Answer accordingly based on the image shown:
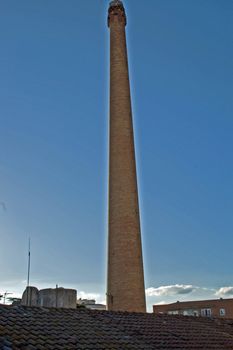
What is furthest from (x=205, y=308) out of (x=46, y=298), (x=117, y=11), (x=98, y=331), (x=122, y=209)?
(x=98, y=331)

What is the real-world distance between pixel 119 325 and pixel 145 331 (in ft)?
2.23

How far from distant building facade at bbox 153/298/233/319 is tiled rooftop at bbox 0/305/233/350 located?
118 ft

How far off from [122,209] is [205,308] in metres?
32.0

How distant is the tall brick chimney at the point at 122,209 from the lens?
808 inches

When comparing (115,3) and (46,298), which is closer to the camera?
→ (46,298)

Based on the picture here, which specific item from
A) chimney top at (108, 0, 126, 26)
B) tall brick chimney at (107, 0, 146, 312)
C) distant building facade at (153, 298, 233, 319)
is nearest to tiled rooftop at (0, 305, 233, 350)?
tall brick chimney at (107, 0, 146, 312)

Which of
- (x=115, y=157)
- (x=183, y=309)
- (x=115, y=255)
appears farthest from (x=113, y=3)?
(x=183, y=309)

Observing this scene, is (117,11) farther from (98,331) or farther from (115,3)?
(98,331)

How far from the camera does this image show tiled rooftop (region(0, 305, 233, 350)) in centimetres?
891

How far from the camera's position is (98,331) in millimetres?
10523

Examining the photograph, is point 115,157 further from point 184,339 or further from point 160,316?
point 184,339

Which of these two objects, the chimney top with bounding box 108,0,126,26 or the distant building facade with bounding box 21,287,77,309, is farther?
the chimney top with bounding box 108,0,126,26

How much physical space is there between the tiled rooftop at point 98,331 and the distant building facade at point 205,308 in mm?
35816

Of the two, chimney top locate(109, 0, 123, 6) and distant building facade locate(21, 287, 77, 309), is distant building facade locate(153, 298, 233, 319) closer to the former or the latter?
→ chimney top locate(109, 0, 123, 6)
